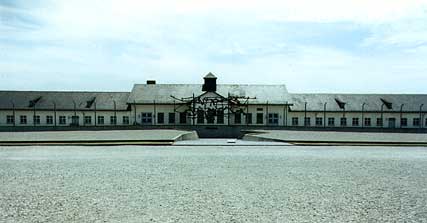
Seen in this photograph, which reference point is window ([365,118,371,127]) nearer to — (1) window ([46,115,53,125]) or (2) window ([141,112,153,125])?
(2) window ([141,112,153,125])

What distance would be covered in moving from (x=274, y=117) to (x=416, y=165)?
35968 millimetres

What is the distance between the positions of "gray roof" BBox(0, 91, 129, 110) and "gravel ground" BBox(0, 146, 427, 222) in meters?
36.3

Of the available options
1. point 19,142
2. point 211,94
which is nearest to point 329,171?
point 19,142

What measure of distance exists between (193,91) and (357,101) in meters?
18.2

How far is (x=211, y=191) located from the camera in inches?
319

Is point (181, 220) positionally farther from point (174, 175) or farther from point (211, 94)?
point (211, 94)

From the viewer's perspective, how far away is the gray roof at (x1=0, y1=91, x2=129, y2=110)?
157 feet

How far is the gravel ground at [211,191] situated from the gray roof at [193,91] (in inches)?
1401

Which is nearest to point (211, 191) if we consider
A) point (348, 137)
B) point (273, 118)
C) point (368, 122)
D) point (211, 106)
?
point (348, 137)

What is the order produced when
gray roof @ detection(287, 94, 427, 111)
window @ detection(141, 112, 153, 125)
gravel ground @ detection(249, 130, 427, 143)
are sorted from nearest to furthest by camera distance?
1. gravel ground @ detection(249, 130, 427, 143)
2. window @ detection(141, 112, 153, 125)
3. gray roof @ detection(287, 94, 427, 111)

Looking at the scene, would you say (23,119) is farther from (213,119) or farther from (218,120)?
(218,120)

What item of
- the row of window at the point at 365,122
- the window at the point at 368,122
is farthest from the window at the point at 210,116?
the window at the point at 368,122

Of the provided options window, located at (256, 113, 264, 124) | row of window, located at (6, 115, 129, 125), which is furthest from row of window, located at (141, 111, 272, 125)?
row of window, located at (6, 115, 129, 125)

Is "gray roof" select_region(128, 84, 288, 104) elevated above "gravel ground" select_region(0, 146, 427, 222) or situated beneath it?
elevated above
